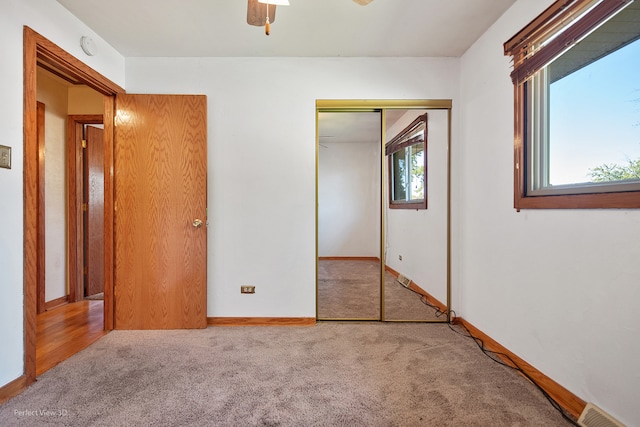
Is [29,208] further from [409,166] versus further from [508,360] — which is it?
[409,166]

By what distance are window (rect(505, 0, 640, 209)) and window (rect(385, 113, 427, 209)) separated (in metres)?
1.30

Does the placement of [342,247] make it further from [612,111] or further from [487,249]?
[612,111]

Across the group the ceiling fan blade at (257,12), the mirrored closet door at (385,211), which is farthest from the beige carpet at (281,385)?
the ceiling fan blade at (257,12)

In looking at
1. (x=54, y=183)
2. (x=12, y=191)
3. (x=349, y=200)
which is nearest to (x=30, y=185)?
(x=12, y=191)

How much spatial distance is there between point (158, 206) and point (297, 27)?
1.87 metres

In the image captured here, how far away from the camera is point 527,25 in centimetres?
183

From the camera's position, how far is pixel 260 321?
2.72 metres

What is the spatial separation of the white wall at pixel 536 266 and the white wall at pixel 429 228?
23cm

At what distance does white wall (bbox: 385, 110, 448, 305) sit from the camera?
294cm

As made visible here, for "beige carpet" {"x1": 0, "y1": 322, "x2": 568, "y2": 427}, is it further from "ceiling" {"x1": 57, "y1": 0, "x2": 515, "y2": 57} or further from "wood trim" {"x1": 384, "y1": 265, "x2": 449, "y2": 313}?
"ceiling" {"x1": 57, "y1": 0, "x2": 515, "y2": 57}

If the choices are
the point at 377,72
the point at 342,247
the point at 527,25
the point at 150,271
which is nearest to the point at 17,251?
the point at 150,271

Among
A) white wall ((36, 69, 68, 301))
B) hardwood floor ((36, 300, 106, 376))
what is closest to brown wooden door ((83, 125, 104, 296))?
white wall ((36, 69, 68, 301))

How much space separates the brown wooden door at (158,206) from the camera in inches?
102

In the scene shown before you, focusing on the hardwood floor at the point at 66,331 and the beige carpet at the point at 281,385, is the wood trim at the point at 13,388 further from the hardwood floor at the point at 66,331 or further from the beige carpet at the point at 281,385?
the hardwood floor at the point at 66,331
